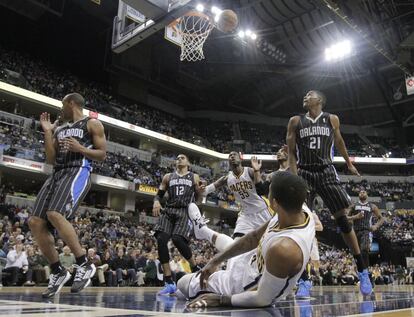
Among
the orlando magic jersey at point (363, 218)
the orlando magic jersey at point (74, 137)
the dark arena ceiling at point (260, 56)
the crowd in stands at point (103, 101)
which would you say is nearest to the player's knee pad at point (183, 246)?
the orlando magic jersey at point (74, 137)

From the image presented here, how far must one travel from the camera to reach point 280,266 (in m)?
2.41

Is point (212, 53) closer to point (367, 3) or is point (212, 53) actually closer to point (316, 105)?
point (367, 3)

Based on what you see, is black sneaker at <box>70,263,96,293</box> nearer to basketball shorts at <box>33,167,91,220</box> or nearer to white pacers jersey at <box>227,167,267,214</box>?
basketball shorts at <box>33,167,91,220</box>

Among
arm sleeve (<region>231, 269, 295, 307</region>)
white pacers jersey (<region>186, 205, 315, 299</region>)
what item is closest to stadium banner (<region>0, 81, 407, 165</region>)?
white pacers jersey (<region>186, 205, 315, 299</region>)

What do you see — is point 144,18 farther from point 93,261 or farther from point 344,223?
point 344,223

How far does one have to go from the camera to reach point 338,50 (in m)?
25.7

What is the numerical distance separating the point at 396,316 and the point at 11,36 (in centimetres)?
3109

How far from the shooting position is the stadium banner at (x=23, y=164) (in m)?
20.6

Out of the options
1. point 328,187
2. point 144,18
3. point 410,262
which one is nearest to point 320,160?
point 328,187

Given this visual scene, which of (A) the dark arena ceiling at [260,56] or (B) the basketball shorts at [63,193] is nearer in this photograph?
(B) the basketball shorts at [63,193]

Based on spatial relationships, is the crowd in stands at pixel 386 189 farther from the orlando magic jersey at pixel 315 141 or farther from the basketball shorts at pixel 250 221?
the orlando magic jersey at pixel 315 141

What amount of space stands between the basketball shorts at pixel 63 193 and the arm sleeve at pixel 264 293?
2029 millimetres

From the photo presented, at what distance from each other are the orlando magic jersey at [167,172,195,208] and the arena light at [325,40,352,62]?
21850 millimetres

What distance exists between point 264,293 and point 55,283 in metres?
2.23
